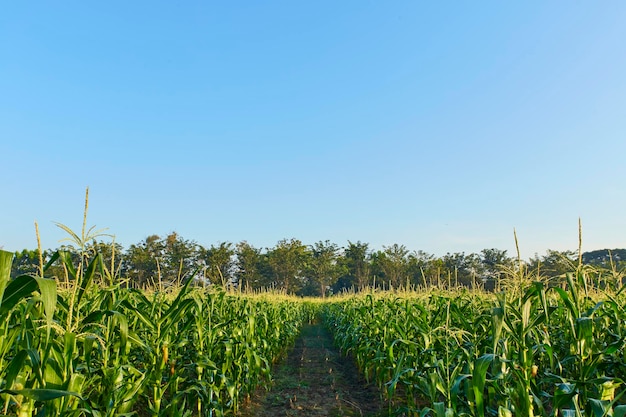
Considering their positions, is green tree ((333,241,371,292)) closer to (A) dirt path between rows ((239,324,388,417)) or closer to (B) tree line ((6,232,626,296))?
(B) tree line ((6,232,626,296))

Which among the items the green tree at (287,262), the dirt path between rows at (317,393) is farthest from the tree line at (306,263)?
the dirt path between rows at (317,393)

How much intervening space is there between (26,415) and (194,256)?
47037mm

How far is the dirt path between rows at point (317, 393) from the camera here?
567 cm

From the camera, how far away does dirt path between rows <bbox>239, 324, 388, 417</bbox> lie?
5672 millimetres

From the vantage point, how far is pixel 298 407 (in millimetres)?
5824

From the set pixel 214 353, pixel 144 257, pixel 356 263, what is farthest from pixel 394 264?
pixel 214 353

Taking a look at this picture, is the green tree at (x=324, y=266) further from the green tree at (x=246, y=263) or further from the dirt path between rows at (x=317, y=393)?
the dirt path between rows at (x=317, y=393)

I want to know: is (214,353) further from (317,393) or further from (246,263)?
(246,263)

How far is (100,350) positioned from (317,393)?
424cm

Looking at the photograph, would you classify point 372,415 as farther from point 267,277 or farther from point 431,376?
point 267,277

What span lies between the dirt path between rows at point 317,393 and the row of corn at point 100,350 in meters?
0.51

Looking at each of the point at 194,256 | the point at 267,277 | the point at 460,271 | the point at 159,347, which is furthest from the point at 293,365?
the point at 460,271

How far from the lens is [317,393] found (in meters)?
6.63

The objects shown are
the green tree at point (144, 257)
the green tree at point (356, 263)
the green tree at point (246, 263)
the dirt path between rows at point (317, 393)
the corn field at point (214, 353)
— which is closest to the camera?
the corn field at point (214, 353)
